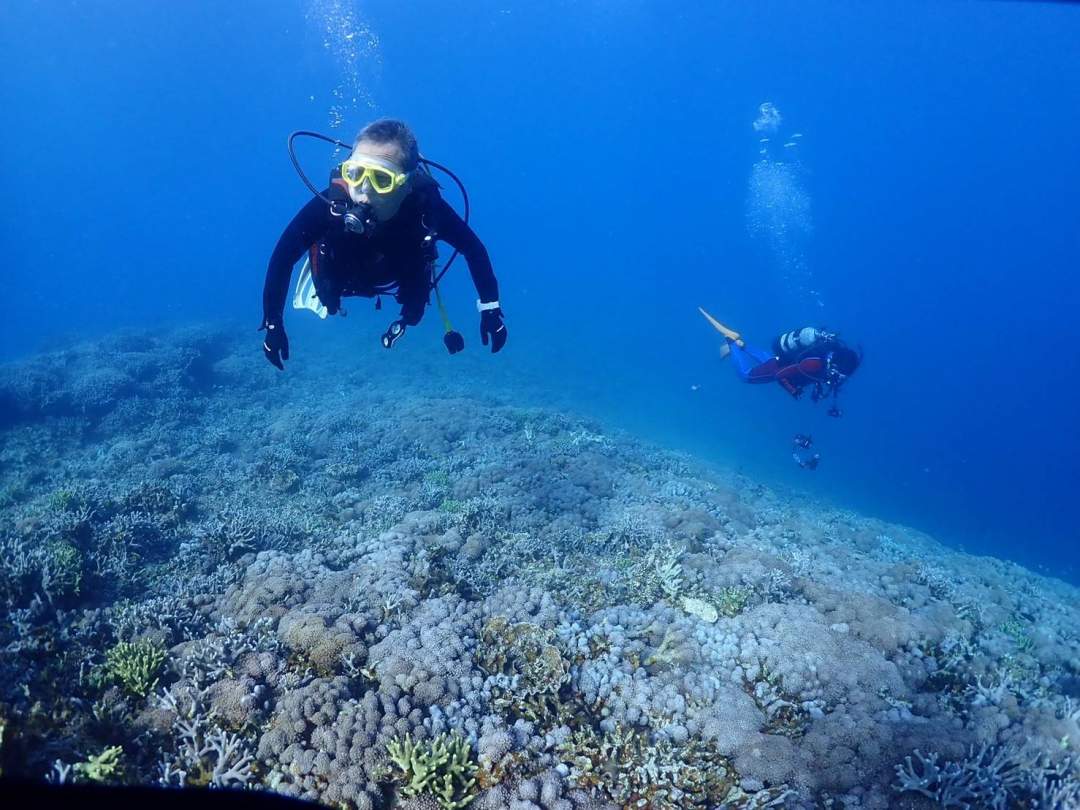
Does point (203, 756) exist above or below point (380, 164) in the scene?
below

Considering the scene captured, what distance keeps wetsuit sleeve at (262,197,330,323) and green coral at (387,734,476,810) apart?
4392 mm

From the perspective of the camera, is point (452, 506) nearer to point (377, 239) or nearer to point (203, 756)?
point (377, 239)

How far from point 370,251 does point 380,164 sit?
1.01 m

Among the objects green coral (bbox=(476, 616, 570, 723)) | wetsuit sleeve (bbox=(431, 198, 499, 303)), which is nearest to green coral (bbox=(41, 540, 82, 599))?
green coral (bbox=(476, 616, 570, 723))

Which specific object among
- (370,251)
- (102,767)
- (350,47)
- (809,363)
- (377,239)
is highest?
(350,47)

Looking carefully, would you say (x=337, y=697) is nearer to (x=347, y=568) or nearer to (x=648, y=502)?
(x=347, y=568)

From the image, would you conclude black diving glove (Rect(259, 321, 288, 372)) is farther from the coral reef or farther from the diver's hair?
the coral reef

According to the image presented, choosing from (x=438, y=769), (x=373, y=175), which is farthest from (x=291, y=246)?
(x=438, y=769)

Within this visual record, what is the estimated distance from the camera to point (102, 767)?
3725 millimetres

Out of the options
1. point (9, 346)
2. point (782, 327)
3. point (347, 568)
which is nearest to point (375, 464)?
point (347, 568)

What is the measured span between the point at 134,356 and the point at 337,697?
848 inches

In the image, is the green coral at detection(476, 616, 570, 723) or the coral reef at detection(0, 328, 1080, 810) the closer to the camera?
the coral reef at detection(0, 328, 1080, 810)

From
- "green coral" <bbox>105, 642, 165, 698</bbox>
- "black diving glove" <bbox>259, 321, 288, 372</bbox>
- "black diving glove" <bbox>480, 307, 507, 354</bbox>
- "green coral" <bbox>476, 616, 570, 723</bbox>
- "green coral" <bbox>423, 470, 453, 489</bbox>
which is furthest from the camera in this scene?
"green coral" <bbox>423, 470, 453, 489</bbox>

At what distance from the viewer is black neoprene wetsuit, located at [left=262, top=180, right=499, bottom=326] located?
575 centimetres
